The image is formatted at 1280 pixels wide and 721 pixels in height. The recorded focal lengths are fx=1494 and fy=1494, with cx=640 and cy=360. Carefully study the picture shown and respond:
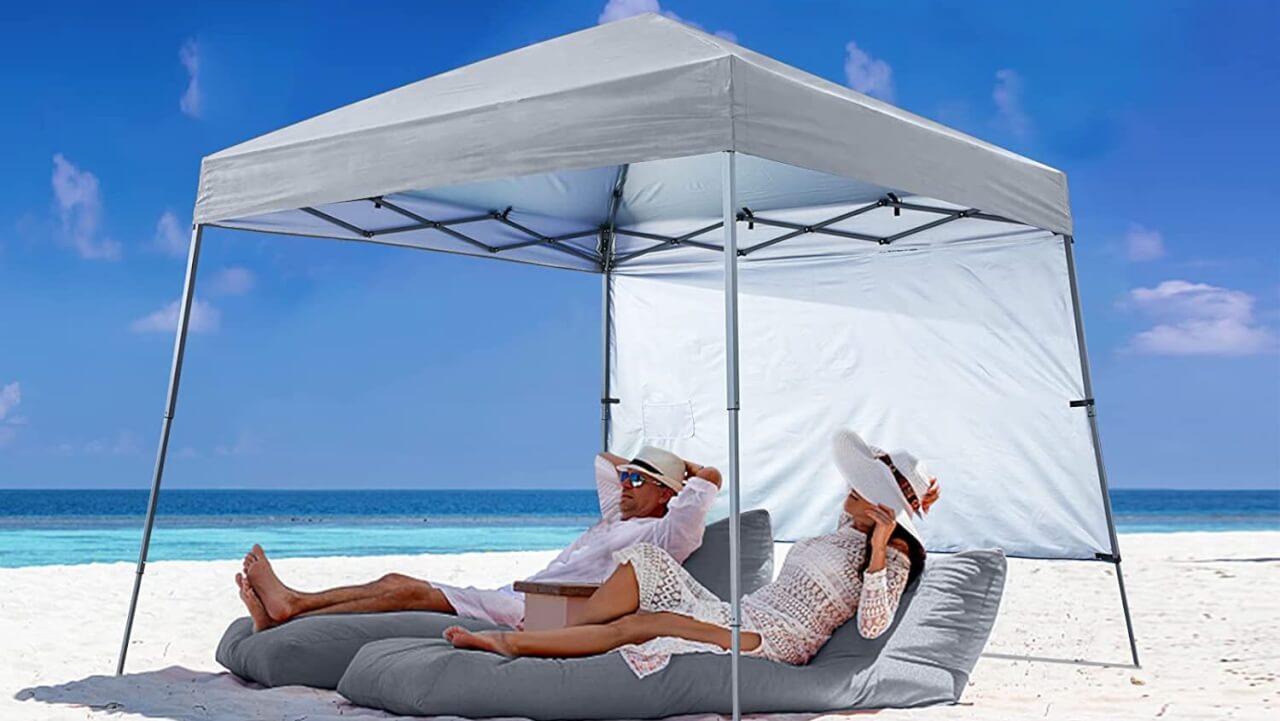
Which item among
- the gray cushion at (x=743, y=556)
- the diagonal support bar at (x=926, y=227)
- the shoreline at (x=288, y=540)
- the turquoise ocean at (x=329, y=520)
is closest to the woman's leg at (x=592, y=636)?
the gray cushion at (x=743, y=556)

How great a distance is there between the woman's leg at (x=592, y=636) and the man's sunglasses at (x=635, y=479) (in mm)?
1309

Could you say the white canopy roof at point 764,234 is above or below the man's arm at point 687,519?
above

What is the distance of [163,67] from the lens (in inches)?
1533

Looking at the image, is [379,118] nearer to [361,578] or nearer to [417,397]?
[361,578]

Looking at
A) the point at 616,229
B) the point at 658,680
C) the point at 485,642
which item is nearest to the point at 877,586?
the point at 658,680

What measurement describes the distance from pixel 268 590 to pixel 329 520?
2898cm

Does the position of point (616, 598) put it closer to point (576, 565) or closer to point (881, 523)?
point (881, 523)

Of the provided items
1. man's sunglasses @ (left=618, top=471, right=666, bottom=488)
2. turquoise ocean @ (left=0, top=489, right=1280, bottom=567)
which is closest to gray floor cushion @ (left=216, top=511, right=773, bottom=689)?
man's sunglasses @ (left=618, top=471, right=666, bottom=488)

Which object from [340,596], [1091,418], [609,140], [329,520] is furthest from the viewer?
[329,520]

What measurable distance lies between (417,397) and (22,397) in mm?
9826

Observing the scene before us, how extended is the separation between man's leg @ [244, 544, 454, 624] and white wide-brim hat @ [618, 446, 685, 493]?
0.89 m

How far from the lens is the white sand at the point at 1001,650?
4820 millimetres

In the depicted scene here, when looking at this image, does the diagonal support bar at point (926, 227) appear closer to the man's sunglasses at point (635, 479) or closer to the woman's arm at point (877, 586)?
the man's sunglasses at point (635, 479)

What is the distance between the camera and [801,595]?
4773mm
